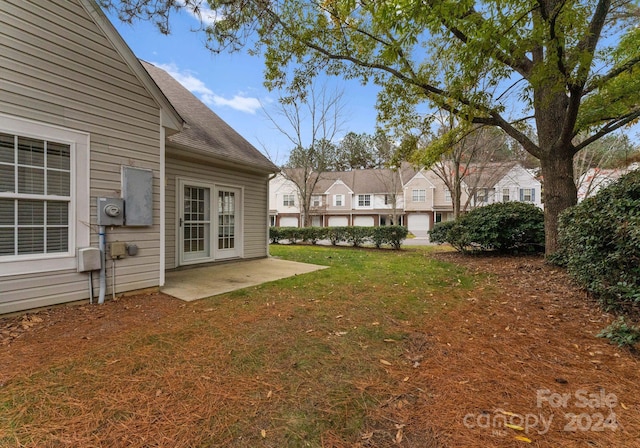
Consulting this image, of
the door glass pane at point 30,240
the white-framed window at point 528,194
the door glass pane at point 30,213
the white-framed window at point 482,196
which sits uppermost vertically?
the white-framed window at point 528,194

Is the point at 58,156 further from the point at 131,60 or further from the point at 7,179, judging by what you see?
the point at 131,60

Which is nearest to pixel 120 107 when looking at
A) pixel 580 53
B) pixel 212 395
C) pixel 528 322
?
pixel 212 395

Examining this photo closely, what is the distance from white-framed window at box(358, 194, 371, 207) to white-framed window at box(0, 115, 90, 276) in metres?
27.6

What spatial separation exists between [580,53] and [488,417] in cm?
524

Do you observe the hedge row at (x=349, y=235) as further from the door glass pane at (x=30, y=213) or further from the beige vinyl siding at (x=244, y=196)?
the door glass pane at (x=30, y=213)

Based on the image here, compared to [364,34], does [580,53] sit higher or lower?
lower

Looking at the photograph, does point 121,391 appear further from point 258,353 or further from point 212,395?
point 258,353

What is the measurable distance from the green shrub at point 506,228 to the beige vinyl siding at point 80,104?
8339 millimetres

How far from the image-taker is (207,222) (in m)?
7.17

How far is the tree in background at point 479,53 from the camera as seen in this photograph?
13.1ft

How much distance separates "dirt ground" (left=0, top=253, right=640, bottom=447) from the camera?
1.65 meters

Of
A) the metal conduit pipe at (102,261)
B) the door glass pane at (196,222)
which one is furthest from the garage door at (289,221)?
the metal conduit pipe at (102,261)

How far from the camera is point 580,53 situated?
13.4ft

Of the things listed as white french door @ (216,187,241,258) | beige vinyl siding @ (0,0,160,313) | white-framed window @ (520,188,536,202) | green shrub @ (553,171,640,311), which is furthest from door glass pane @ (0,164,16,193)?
white-framed window @ (520,188,536,202)
